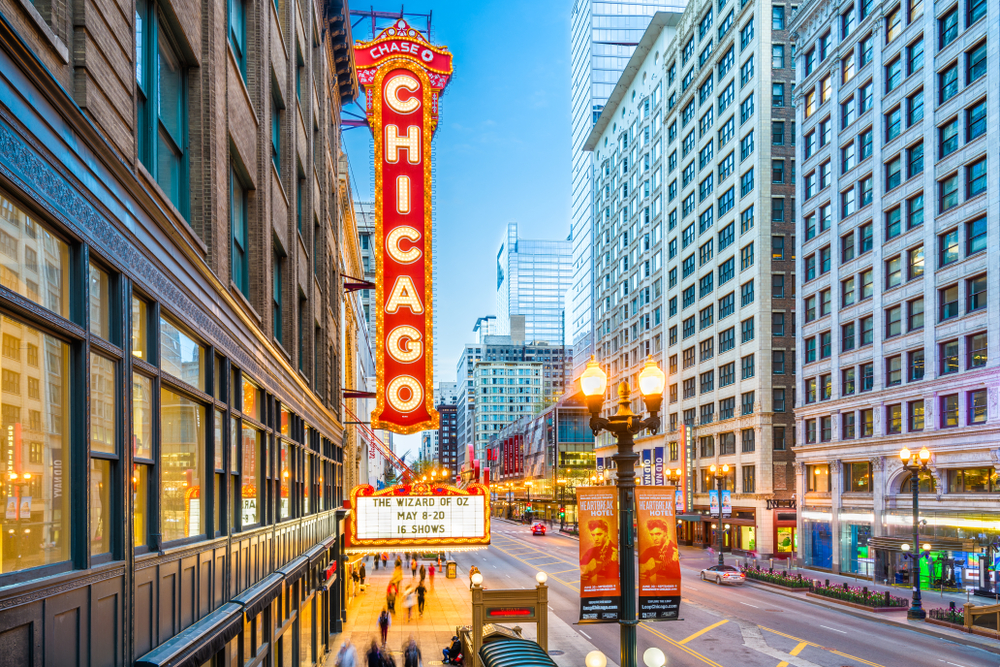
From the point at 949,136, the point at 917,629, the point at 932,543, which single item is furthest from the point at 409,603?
the point at 949,136

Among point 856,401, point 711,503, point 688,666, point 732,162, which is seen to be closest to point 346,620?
point 688,666

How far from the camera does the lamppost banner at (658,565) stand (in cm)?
1268

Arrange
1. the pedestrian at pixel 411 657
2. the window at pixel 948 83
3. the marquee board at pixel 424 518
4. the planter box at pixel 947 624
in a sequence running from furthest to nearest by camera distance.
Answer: the window at pixel 948 83 < the planter box at pixel 947 624 < the pedestrian at pixel 411 657 < the marquee board at pixel 424 518

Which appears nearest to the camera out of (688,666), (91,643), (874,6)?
(91,643)

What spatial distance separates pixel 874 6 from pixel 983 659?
43.6m

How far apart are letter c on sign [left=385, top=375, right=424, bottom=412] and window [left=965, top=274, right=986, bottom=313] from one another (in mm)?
33768

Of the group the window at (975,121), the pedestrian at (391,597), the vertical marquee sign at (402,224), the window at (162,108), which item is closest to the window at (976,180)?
the window at (975,121)

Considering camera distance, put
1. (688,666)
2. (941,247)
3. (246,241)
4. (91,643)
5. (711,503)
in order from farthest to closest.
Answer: (711,503), (941,247), (688,666), (246,241), (91,643)

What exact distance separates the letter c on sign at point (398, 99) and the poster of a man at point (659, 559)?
18322mm

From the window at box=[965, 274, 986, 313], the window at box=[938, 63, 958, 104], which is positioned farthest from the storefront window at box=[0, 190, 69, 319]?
the window at box=[938, 63, 958, 104]

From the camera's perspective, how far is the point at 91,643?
22.9ft

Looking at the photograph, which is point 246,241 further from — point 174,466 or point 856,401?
point 856,401

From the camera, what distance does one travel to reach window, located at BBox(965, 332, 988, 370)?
4384cm

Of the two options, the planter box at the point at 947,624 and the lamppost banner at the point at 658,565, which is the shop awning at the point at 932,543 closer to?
the planter box at the point at 947,624
